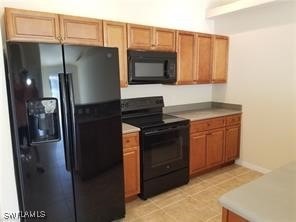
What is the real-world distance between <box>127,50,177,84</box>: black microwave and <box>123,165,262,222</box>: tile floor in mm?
1524

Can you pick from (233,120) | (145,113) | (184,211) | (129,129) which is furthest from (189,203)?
(233,120)

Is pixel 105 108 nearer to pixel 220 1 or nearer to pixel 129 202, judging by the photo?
pixel 129 202

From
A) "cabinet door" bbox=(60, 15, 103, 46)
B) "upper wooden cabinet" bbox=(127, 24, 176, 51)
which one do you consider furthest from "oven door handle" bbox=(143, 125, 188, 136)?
"cabinet door" bbox=(60, 15, 103, 46)

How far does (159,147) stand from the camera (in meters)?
2.86

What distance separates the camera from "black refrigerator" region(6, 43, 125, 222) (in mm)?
1785

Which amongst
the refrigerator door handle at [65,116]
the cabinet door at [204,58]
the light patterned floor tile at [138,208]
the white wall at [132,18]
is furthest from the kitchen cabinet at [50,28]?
the light patterned floor tile at [138,208]

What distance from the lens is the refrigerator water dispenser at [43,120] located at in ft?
6.02

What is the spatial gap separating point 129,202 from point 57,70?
183 centimetres

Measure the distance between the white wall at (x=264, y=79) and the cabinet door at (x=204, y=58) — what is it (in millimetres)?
492

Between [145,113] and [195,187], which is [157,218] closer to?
[195,187]

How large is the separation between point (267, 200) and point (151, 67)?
224 cm

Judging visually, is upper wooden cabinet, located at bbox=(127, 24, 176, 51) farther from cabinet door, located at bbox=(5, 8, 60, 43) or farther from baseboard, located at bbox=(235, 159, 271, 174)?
baseboard, located at bbox=(235, 159, 271, 174)

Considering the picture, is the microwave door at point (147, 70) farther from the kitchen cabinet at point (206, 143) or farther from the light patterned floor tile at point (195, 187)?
the light patterned floor tile at point (195, 187)

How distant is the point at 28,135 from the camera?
183cm
